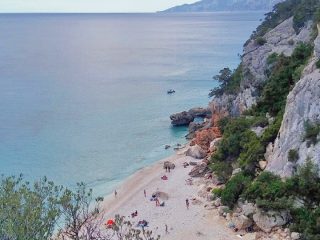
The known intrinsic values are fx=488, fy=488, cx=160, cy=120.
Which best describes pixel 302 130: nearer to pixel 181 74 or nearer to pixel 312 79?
pixel 312 79

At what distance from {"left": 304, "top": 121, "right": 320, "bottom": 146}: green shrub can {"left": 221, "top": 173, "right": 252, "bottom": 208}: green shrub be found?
5.39 meters

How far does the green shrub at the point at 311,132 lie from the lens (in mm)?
32844

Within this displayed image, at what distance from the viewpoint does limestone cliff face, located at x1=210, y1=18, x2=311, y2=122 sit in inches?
2083

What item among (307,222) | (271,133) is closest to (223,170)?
(271,133)

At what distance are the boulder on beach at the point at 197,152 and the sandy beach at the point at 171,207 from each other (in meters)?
0.68

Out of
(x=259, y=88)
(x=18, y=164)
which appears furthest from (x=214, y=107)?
(x=18, y=164)

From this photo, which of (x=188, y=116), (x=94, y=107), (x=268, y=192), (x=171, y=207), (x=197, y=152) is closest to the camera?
(x=268, y=192)

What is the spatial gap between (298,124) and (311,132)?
1.63 meters

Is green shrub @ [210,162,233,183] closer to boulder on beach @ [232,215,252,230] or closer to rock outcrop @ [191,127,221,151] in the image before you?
boulder on beach @ [232,215,252,230]

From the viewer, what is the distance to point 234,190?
116 feet

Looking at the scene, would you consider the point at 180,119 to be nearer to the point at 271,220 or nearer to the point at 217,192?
the point at 217,192

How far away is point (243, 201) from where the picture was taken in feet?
113

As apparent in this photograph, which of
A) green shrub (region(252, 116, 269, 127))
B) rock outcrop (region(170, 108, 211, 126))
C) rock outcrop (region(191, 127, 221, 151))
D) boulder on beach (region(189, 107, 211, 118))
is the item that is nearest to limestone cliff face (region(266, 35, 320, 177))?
green shrub (region(252, 116, 269, 127))

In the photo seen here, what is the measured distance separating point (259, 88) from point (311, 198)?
21604 mm
